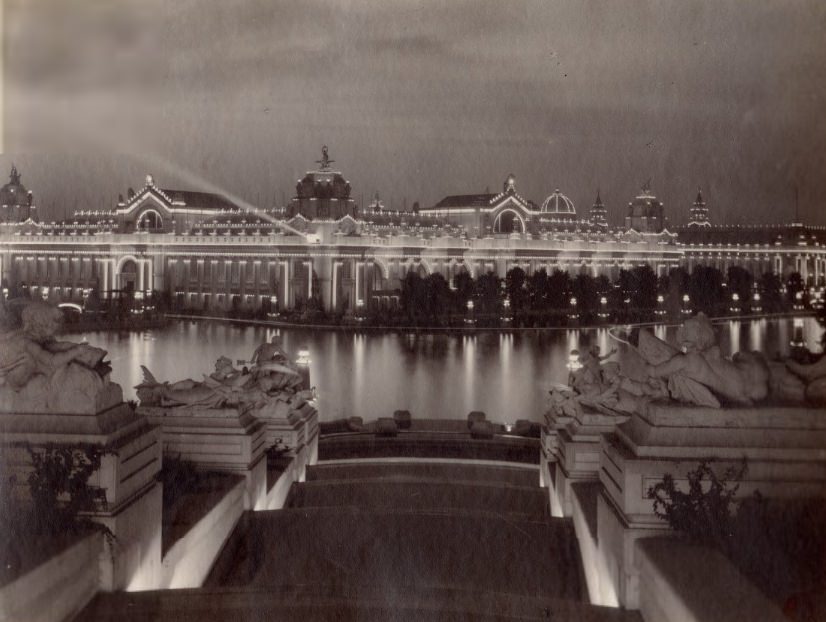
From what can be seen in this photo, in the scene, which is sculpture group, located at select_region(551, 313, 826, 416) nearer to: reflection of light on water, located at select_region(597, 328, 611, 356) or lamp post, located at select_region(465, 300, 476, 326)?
reflection of light on water, located at select_region(597, 328, 611, 356)

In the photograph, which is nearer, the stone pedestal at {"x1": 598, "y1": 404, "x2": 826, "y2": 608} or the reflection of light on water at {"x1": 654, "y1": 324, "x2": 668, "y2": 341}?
the stone pedestal at {"x1": 598, "y1": 404, "x2": 826, "y2": 608}

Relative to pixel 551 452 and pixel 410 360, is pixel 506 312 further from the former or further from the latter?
pixel 551 452

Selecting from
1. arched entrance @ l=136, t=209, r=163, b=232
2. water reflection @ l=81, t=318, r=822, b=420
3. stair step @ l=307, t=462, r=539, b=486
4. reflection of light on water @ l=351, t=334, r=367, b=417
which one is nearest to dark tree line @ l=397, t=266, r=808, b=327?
water reflection @ l=81, t=318, r=822, b=420

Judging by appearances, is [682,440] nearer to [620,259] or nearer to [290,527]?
[290,527]

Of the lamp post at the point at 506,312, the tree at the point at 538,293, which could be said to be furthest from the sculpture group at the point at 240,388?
the tree at the point at 538,293

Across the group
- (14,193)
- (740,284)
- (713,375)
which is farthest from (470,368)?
(14,193)

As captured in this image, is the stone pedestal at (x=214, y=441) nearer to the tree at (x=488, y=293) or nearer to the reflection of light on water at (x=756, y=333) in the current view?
the reflection of light on water at (x=756, y=333)
